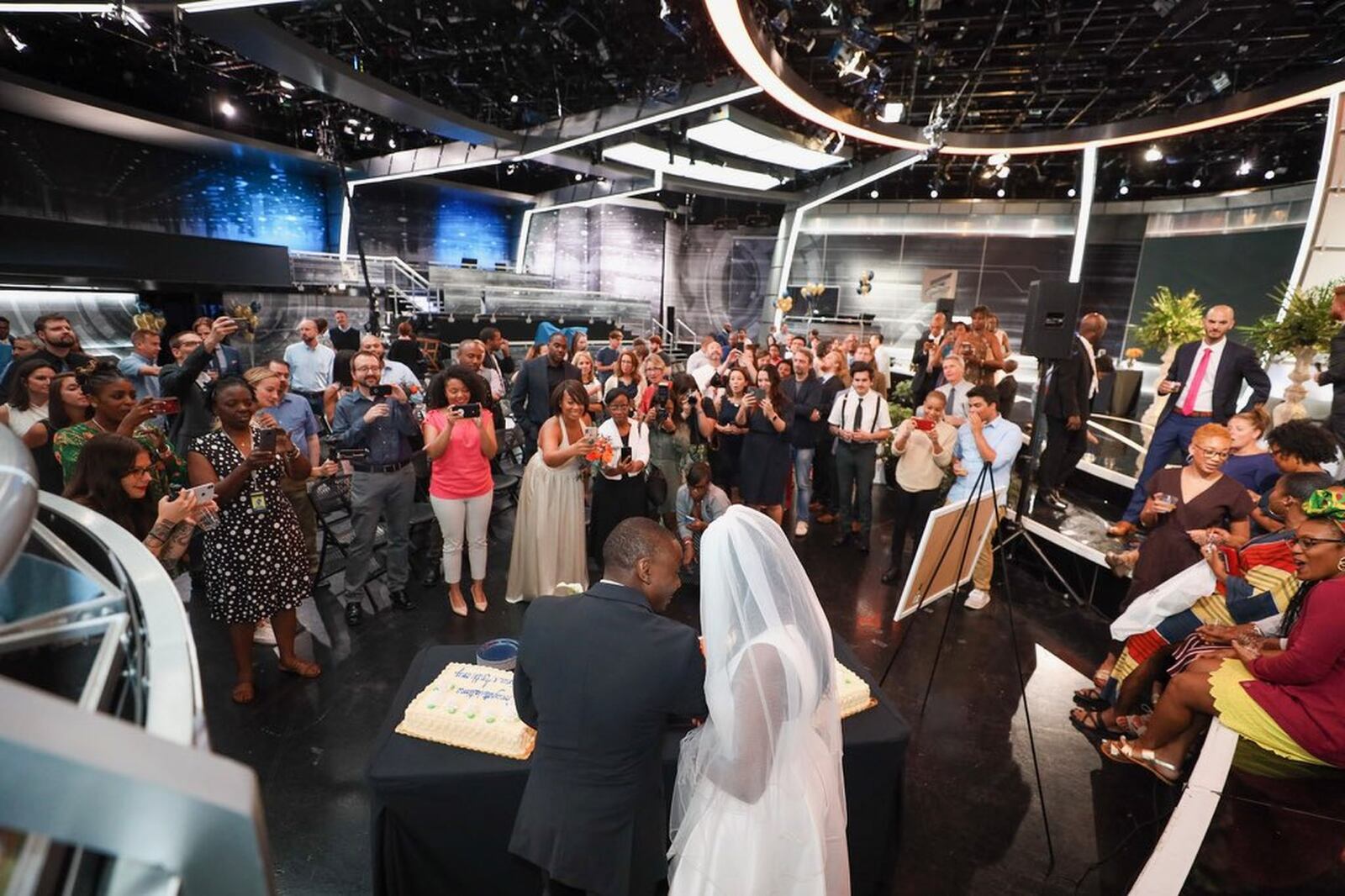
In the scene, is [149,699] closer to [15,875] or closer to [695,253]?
[15,875]

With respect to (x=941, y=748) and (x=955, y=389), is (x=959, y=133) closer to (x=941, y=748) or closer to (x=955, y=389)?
(x=955, y=389)

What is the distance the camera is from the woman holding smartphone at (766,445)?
507 centimetres

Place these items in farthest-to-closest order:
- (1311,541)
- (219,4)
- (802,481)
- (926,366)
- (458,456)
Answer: (926,366)
(802,481)
(219,4)
(458,456)
(1311,541)

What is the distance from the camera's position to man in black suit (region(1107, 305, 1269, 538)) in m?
4.39

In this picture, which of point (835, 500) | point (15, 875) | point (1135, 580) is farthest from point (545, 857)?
point (835, 500)

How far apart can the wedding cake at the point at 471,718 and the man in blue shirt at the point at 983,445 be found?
323 centimetres

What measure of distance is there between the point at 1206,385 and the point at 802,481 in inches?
122

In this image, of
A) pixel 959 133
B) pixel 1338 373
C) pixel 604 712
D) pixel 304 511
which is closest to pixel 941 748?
pixel 604 712

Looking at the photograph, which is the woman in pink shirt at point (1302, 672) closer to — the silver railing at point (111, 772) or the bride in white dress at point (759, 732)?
the bride in white dress at point (759, 732)

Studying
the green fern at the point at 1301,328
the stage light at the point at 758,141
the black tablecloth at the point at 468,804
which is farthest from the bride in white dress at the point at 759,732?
the stage light at the point at 758,141

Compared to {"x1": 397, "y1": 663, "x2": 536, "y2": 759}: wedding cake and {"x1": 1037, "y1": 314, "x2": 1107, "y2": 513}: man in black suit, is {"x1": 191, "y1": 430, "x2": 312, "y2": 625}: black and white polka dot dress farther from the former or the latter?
{"x1": 1037, "y1": 314, "x2": 1107, "y2": 513}: man in black suit

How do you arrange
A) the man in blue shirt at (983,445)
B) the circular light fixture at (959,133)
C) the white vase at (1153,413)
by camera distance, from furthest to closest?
the white vase at (1153,413)
the circular light fixture at (959,133)
the man in blue shirt at (983,445)

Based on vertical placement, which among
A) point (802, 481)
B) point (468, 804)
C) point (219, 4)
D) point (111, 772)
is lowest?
point (468, 804)

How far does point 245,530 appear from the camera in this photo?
297 centimetres
